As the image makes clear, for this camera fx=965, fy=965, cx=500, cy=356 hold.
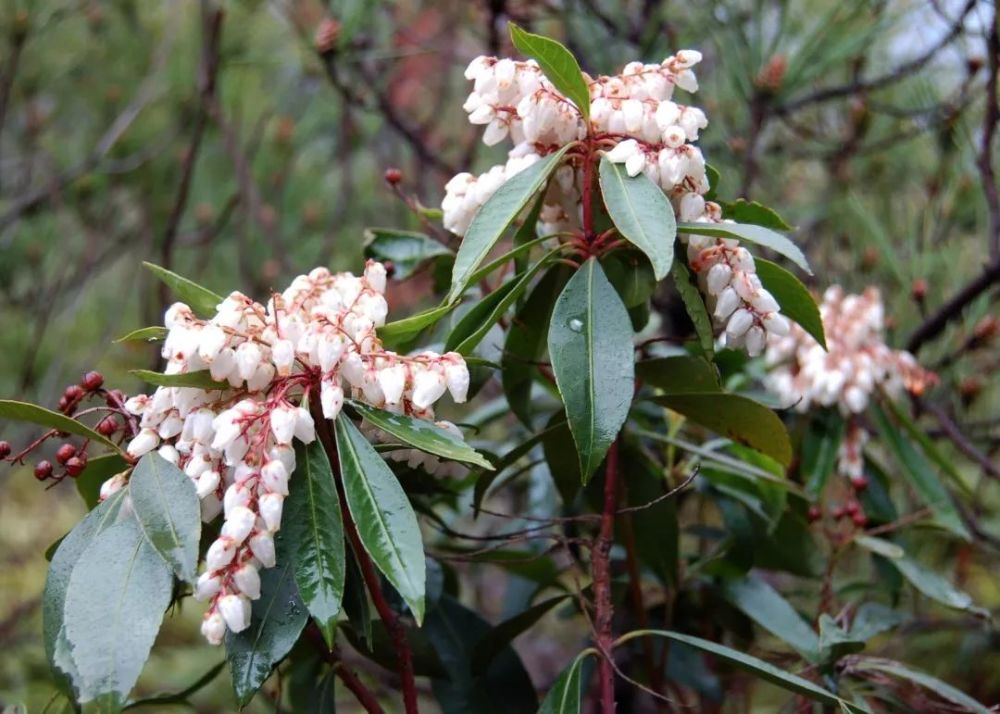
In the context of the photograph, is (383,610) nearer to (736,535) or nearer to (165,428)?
(165,428)

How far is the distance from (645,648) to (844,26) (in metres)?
1.02

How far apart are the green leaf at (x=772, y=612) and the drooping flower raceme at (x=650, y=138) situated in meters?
0.34

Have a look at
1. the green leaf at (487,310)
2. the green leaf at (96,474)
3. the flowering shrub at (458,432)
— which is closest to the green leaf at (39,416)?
the flowering shrub at (458,432)

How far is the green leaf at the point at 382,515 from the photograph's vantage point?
1.94 ft

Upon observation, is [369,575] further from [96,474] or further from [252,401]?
[96,474]

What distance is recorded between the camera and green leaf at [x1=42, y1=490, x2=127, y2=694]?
58cm

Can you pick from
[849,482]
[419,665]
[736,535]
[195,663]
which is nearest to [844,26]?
[849,482]

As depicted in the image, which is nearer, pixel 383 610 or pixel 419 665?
pixel 383 610

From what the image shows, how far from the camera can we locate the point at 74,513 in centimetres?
309

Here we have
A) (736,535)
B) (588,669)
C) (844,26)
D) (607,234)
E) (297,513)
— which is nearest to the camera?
(297,513)

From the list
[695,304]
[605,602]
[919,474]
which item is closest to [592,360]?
[695,304]

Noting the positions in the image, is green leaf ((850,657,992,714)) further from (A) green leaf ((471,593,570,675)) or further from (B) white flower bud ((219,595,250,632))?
(B) white flower bud ((219,595,250,632))

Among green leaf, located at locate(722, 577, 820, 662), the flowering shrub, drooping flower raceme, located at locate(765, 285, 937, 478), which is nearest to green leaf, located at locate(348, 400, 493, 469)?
the flowering shrub

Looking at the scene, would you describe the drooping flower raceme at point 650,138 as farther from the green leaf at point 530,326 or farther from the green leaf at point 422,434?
the green leaf at point 422,434
